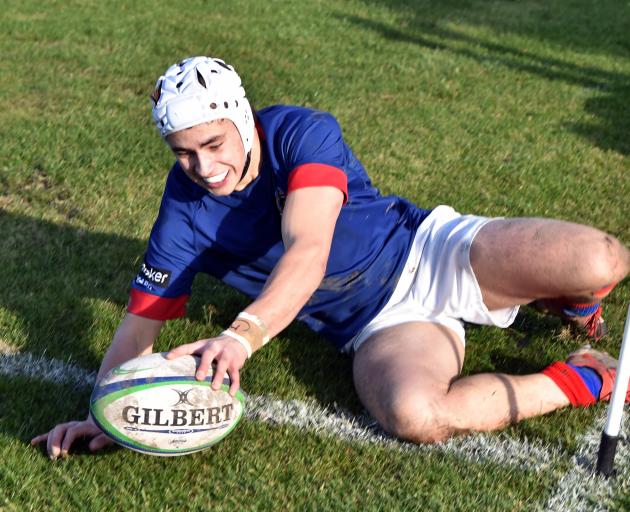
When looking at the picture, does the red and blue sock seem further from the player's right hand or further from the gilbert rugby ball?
the player's right hand

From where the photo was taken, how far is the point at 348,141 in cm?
755

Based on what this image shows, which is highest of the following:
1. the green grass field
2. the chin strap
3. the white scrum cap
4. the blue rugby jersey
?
the white scrum cap

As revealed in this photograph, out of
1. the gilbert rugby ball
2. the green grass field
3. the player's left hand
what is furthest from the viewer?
the green grass field

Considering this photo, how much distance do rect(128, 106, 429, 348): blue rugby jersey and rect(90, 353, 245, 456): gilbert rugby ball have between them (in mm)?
747

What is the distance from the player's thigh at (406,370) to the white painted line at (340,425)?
94mm

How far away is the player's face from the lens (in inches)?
146

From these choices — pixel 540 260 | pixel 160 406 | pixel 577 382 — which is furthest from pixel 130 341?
pixel 577 382

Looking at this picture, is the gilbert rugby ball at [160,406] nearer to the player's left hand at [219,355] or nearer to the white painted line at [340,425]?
the player's left hand at [219,355]

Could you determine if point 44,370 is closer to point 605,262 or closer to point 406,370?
point 406,370

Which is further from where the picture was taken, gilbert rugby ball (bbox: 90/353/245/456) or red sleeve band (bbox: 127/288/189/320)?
red sleeve band (bbox: 127/288/189/320)

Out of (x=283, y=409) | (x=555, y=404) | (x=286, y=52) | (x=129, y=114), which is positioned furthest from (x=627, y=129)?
(x=283, y=409)

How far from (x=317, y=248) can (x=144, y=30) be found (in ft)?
23.2

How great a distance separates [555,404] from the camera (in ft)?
13.3

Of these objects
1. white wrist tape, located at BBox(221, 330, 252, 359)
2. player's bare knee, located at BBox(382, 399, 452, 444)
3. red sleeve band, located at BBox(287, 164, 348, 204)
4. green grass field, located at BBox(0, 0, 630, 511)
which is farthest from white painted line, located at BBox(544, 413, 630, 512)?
red sleeve band, located at BBox(287, 164, 348, 204)
